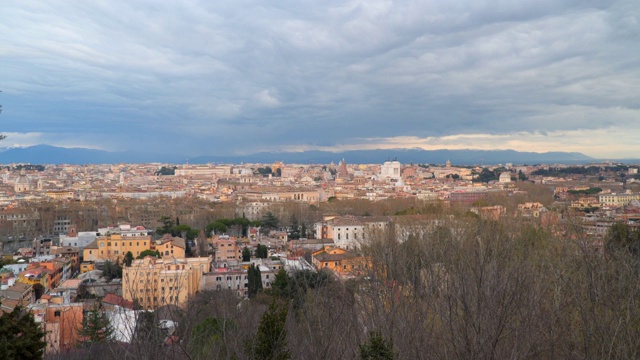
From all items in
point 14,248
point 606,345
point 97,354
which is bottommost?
point 14,248

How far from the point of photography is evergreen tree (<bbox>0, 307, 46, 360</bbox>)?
4.64 metres

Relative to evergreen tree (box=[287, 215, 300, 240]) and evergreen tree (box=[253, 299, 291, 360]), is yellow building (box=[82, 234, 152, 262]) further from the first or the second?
evergreen tree (box=[253, 299, 291, 360])

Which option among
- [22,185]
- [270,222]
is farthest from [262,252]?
[22,185]

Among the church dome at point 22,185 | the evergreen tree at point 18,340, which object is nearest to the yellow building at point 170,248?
the evergreen tree at point 18,340

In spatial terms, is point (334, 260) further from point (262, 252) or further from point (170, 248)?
point (170, 248)

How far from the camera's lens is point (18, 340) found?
4805 mm

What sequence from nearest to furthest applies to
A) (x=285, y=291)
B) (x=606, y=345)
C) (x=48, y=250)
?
(x=606, y=345) < (x=285, y=291) < (x=48, y=250)

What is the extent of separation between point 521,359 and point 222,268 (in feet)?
40.5

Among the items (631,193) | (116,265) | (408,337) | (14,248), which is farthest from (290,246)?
(631,193)

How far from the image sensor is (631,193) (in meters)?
32.3

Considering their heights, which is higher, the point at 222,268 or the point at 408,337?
the point at 408,337

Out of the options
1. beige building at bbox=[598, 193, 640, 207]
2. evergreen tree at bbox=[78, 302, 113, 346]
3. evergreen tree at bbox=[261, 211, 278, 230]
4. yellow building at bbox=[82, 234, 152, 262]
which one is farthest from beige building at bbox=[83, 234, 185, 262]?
beige building at bbox=[598, 193, 640, 207]

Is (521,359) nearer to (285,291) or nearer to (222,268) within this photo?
(285,291)

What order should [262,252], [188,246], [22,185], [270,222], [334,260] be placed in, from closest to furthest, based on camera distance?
[334,260] < [262,252] < [188,246] < [270,222] < [22,185]
